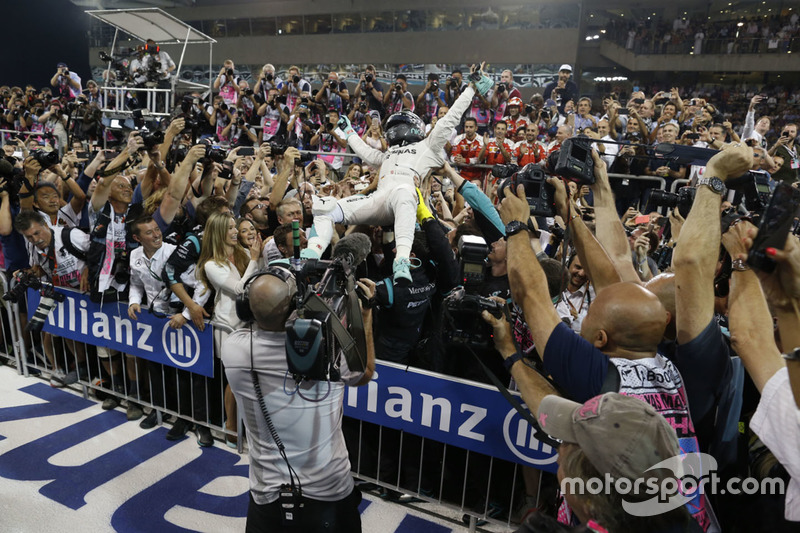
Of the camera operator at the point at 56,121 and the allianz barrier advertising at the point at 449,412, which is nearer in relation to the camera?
the allianz barrier advertising at the point at 449,412

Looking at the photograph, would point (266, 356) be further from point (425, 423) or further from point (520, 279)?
point (425, 423)

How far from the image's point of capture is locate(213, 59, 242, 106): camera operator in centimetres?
1336

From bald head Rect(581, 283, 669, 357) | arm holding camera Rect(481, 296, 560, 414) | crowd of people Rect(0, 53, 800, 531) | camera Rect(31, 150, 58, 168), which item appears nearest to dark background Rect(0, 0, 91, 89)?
crowd of people Rect(0, 53, 800, 531)

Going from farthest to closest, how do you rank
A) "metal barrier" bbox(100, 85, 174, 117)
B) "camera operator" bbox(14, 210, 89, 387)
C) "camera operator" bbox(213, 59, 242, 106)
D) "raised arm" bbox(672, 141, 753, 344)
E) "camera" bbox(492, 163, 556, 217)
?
"camera operator" bbox(213, 59, 242, 106) < "metal barrier" bbox(100, 85, 174, 117) < "camera operator" bbox(14, 210, 89, 387) < "camera" bbox(492, 163, 556, 217) < "raised arm" bbox(672, 141, 753, 344)

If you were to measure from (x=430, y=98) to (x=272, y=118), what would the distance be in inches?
148

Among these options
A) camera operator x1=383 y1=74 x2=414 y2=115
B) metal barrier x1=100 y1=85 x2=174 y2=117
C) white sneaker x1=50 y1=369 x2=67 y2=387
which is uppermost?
camera operator x1=383 y1=74 x2=414 y2=115

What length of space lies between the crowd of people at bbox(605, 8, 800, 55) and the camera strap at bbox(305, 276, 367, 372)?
21.8m

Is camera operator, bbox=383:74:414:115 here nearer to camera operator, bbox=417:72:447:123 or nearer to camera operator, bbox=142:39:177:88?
camera operator, bbox=417:72:447:123

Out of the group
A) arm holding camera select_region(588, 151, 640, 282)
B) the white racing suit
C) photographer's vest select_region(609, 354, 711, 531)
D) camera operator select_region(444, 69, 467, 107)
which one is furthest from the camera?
camera operator select_region(444, 69, 467, 107)

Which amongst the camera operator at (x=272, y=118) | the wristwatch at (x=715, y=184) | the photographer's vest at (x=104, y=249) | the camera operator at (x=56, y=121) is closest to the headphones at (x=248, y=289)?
the wristwatch at (x=715, y=184)

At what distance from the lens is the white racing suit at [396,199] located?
174 inches

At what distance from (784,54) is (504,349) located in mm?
21764

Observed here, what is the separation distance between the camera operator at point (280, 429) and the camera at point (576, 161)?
4.62ft

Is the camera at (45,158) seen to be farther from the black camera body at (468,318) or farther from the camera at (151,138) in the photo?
the black camera body at (468,318)
